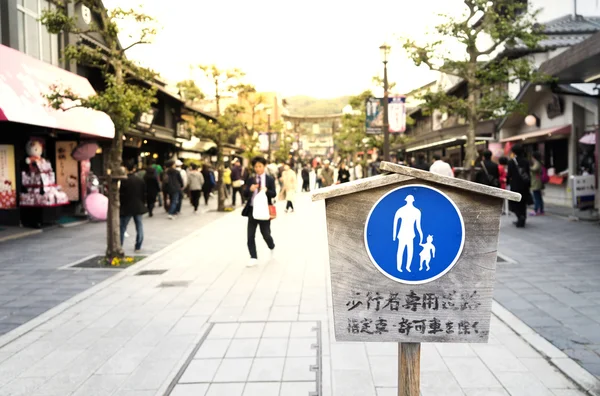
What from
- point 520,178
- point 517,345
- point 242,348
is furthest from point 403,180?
point 520,178

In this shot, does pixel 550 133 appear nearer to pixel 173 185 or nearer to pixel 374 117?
pixel 374 117

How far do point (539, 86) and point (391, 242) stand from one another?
14.5 m

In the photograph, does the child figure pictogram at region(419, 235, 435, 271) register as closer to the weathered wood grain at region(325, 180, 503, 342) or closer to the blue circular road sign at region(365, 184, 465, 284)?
the blue circular road sign at region(365, 184, 465, 284)

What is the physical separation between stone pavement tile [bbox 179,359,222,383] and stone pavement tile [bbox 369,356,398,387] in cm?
136

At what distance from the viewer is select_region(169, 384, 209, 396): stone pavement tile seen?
3996mm

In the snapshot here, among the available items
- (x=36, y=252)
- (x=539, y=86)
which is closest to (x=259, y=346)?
(x=36, y=252)

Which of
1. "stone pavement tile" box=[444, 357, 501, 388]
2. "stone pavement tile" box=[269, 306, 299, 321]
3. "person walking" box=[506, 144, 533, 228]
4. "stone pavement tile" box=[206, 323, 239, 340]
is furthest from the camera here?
"person walking" box=[506, 144, 533, 228]

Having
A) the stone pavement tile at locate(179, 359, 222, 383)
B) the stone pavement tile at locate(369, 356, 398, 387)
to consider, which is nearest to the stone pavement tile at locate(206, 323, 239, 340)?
the stone pavement tile at locate(179, 359, 222, 383)

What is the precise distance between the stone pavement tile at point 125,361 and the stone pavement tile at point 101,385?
0.11 m

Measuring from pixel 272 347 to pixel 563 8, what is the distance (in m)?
23.0

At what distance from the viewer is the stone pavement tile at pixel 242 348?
482cm

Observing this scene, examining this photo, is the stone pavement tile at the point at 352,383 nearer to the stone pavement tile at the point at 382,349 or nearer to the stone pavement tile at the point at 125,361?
the stone pavement tile at the point at 382,349

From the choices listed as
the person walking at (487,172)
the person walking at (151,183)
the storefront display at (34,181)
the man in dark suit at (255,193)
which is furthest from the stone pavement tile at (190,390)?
the person walking at (151,183)

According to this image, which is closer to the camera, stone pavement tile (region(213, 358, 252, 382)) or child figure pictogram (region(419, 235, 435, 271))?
child figure pictogram (region(419, 235, 435, 271))
